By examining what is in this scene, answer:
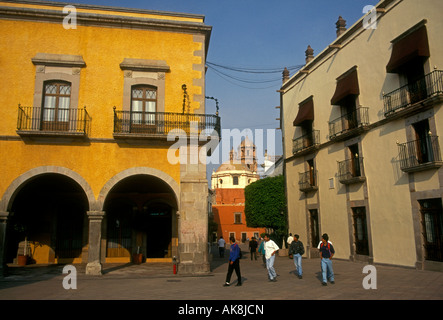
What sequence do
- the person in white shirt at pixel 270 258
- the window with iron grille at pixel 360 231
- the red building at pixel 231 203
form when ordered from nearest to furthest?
1. the person in white shirt at pixel 270 258
2. the window with iron grille at pixel 360 231
3. the red building at pixel 231 203

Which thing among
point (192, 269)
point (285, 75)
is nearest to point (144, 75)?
point (192, 269)

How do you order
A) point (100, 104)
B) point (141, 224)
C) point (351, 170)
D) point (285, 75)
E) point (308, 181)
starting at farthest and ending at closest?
point (285, 75)
point (308, 181)
point (141, 224)
point (351, 170)
point (100, 104)

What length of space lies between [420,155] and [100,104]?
43.7ft

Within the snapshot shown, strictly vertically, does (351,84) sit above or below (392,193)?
above

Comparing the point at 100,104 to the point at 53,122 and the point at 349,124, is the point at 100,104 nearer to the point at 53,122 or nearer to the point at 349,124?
the point at 53,122

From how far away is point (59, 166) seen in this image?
13.6 meters

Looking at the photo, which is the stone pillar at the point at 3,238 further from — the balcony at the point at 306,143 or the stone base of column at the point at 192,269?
the balcony at the point at 306,143

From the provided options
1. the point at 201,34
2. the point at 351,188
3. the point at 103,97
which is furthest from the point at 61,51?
the point at 351,188

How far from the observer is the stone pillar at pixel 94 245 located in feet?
43.4

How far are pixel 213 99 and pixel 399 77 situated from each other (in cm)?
829

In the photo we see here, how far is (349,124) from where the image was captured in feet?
62.9

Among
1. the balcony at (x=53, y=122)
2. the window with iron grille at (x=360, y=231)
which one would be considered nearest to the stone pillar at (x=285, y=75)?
the window with iron grille at (x=360, y=231)

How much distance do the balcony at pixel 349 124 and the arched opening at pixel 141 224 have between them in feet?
31.8
